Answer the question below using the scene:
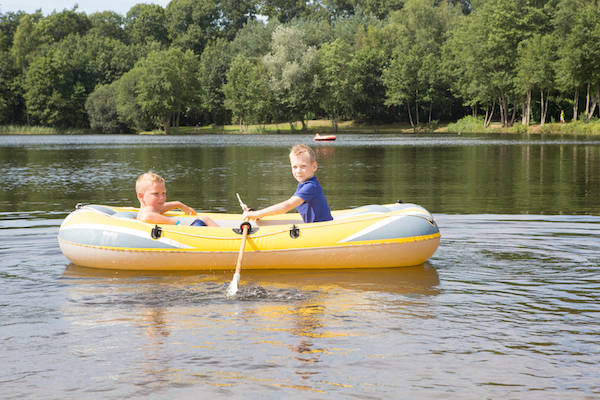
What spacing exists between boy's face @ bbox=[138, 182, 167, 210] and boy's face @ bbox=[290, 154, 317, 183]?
63.3 inches

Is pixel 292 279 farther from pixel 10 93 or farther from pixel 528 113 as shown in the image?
pixel 10 93

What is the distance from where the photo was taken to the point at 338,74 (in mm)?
67688

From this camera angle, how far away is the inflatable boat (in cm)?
729

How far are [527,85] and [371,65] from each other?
21449 millimetres

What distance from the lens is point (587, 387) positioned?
13.3 ft

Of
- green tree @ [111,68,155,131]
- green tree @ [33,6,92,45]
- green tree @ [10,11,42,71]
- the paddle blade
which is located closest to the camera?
the paddle blade

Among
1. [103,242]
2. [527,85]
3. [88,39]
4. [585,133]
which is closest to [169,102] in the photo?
[88,39]

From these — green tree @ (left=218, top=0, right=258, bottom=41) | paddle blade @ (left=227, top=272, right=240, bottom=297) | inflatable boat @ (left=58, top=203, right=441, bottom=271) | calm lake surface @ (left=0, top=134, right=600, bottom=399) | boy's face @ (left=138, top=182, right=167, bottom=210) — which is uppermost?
green tree @ (left=218, top=0, right=258, bottom=41)

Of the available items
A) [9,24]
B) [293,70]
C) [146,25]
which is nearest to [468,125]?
[293,70]

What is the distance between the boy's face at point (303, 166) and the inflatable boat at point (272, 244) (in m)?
0.54

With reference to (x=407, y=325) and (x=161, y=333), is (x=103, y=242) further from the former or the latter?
(x=407, y=325)

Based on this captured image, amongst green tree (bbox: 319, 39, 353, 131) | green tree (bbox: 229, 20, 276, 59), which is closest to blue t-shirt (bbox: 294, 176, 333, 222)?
green tree (bbox: 319, 39, 353, 131)

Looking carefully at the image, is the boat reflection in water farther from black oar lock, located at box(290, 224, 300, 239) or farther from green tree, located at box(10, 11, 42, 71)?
green tree, located at box(10, 11, 42, 71)

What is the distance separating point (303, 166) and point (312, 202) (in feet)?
1.62
